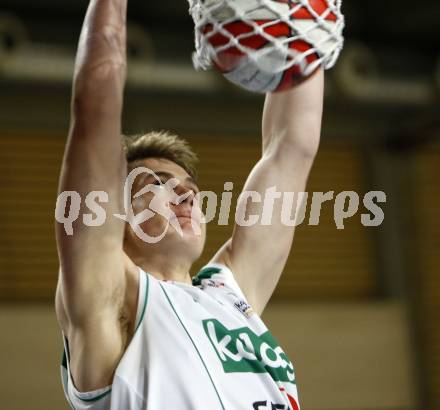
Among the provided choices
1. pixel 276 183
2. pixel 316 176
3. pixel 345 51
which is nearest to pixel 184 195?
pixel 276 183

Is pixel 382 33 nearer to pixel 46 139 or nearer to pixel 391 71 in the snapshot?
pixel 391 71

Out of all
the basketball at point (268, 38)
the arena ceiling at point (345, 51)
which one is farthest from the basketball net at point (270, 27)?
the arena ceiling at point (345, 51)

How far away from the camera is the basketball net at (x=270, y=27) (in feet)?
7.49

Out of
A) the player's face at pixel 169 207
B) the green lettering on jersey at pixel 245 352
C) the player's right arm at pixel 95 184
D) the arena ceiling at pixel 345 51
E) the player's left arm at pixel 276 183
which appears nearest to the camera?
the player's right arm at pixel 95 184

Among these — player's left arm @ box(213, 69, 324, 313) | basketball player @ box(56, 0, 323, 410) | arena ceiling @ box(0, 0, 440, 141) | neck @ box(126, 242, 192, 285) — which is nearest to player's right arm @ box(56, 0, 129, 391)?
basketball player @ box(56, 0, 323, 410)

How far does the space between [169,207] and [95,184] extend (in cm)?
72

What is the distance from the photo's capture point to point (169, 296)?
2.59m

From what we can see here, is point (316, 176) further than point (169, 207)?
Yes

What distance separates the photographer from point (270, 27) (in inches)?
90.2

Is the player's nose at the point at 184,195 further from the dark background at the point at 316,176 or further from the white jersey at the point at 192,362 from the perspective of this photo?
the dark background at the point at 316,176

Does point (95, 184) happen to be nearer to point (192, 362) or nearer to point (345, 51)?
point (192, 362)

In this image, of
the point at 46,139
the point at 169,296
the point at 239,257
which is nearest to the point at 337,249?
the point at 46,139

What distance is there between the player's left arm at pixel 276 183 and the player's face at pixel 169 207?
18 centimetres

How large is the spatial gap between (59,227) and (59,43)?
4.67m
